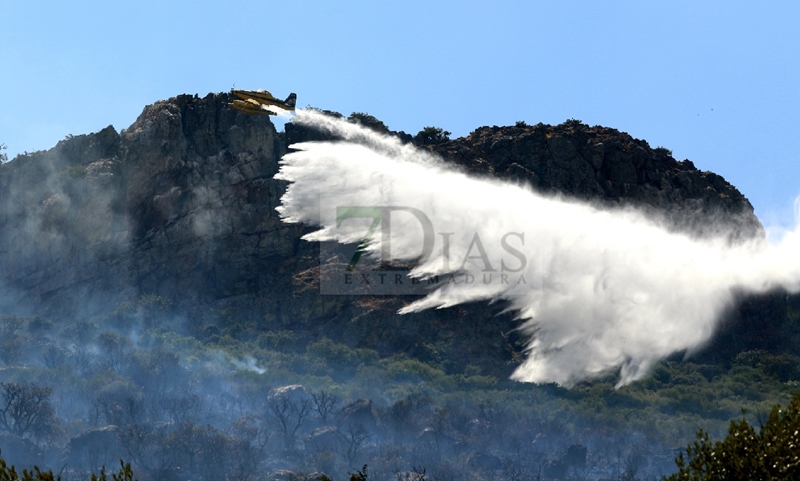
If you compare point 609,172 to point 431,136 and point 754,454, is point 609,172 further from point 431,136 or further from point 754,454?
point 754,454

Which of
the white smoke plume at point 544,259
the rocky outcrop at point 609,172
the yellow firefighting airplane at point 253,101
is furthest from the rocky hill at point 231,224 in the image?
the yellow firefighting airplane at point 253,101

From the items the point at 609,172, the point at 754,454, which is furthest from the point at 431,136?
the point at 754,454

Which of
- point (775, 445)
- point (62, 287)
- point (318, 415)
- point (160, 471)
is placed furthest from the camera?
point (62, 287)

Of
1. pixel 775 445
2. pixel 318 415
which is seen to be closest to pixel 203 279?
pixel 318 415

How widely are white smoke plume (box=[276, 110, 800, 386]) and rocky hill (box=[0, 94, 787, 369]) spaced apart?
2.68 meters

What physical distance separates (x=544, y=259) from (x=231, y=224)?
36.5 m

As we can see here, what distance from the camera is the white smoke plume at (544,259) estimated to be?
486ft

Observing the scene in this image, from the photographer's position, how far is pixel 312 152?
518 feet

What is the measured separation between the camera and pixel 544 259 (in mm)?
149750

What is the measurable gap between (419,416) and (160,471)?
28.7 metres

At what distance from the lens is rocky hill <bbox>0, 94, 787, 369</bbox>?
15138 centimetres

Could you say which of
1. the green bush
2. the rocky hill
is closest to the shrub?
the rocky hill

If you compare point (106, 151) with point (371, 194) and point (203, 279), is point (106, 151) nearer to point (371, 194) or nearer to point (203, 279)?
point (203, 279)

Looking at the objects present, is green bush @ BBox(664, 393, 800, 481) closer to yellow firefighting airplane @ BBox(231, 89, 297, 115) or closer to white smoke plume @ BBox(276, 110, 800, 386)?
white smoke plume @ BBox(276, 110, 800, 386)
